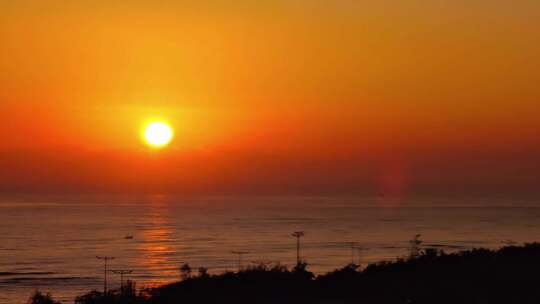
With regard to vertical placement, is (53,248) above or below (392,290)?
above

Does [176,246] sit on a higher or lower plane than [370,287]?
higher

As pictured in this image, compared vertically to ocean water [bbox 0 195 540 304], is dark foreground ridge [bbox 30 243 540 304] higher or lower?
lower

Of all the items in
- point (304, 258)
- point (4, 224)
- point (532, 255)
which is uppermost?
point (4, 224)

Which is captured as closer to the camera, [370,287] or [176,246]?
[370,287]

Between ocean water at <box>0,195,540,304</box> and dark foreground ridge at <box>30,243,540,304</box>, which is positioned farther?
ocean water at <box>0,195,540,304</box>

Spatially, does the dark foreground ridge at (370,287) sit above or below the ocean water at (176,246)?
below

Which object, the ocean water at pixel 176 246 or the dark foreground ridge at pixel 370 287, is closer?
the dark foreground ridge at pixel 370 287

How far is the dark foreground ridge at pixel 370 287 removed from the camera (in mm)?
20938

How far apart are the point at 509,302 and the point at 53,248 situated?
108 m

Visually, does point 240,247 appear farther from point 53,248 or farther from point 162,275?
point 162,275

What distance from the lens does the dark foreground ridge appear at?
68.7ft

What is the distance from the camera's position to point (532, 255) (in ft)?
99.7

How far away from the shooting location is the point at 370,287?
23203 mm

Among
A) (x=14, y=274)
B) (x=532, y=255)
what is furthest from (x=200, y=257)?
(x=532, y=255)
